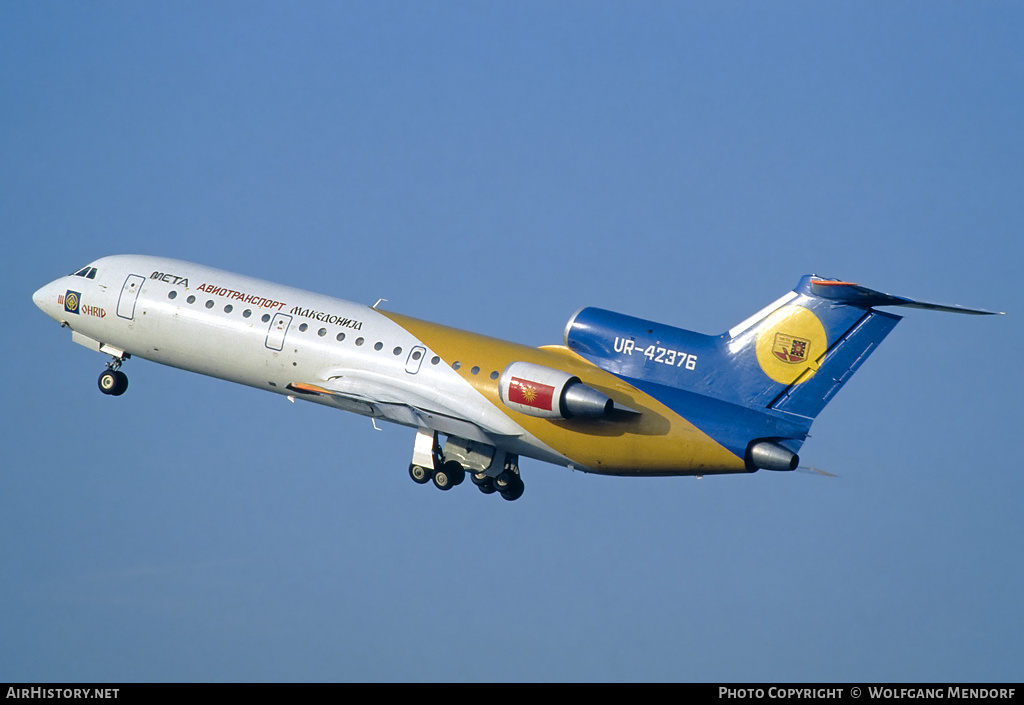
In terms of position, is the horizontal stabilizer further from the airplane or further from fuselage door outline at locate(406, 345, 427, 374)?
fuselage door outline at locate(406, 345, 427, 374)

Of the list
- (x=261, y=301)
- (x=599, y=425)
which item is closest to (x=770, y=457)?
(x=599, y=425)

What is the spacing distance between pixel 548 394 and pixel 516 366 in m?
1.51

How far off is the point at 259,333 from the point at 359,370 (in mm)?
3494

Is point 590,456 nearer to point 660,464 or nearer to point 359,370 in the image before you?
point 660,464

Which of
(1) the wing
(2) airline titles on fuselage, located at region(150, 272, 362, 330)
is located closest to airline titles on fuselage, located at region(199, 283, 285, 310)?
(2) airline titles on fuselage, located at region(150, 272, 362, 330)

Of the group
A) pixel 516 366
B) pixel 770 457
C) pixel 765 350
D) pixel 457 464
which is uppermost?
pixel 765 350

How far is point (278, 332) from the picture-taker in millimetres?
45094

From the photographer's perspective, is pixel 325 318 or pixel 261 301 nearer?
pixel 325 318

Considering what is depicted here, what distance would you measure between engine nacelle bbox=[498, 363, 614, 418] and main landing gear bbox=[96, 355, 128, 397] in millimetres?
14466

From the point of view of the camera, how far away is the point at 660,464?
41031 millimetres

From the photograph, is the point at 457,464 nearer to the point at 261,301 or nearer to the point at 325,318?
the point at 325,318

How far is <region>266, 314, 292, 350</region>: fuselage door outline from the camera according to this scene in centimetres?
4503
